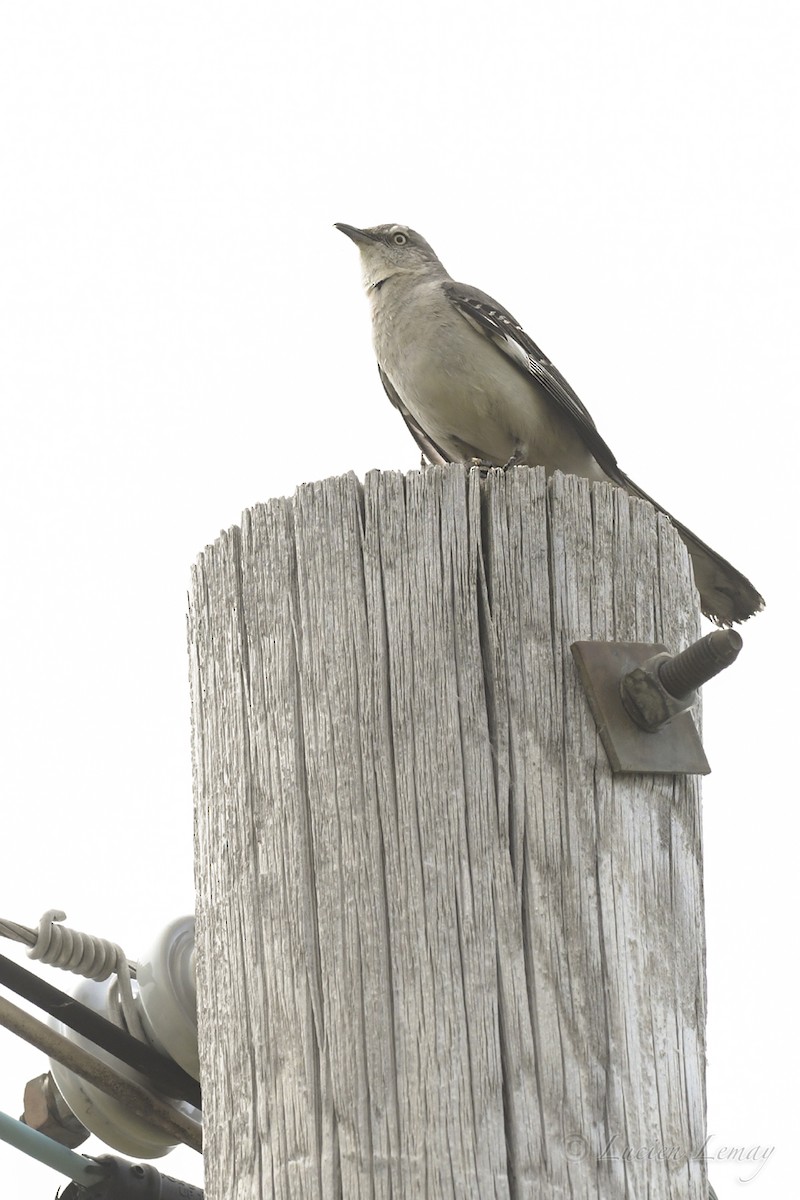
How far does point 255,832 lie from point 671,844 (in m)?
0.71

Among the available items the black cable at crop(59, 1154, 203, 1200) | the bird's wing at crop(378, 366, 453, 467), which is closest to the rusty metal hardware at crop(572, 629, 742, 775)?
the black cable at crop(59, 1154, 203, 1200)

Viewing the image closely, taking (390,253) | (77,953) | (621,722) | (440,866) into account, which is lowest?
(77,953)

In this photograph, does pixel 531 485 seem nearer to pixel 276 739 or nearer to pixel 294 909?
pixel 276 739

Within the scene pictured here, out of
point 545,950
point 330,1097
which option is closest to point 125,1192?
point 330,1097

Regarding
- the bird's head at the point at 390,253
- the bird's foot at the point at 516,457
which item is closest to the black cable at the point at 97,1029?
the bird's foot at the point at 516,457

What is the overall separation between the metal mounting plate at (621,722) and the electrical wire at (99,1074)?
5.03 feet

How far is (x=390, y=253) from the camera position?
6723 millimetres

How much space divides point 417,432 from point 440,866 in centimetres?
373

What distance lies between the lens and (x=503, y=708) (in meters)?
2.29

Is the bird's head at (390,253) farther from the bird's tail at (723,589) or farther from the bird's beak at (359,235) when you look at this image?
the bird's tail at (723,589)

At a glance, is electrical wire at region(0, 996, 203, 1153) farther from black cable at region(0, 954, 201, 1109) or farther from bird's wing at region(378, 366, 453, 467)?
bird's wing at region(378, 366, 453, 467)

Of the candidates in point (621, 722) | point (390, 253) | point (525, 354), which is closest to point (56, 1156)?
point (621, 722)

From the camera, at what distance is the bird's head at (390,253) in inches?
258

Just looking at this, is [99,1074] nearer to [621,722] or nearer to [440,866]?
[440,866]
